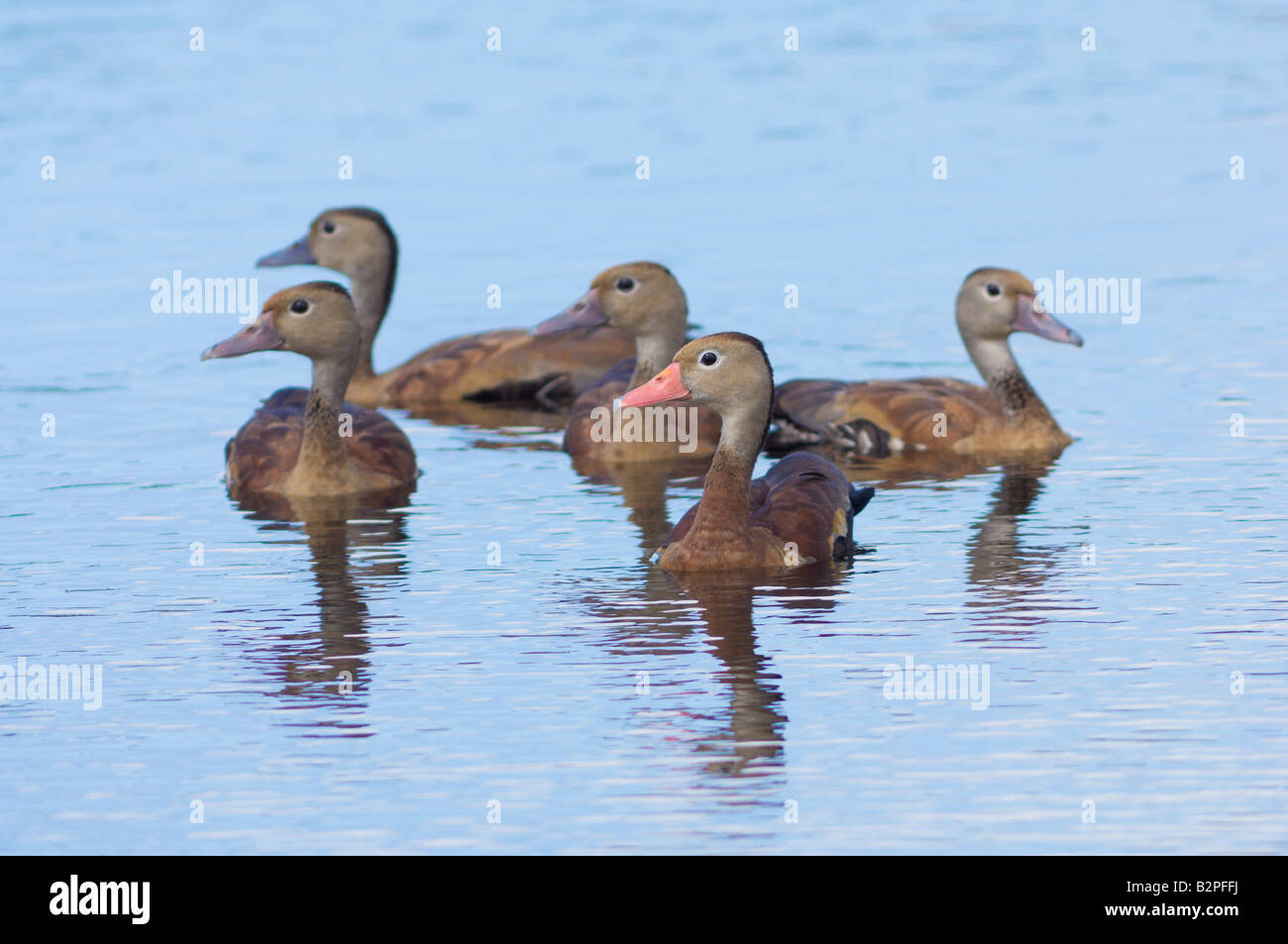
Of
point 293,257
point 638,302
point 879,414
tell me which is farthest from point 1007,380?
point 293,257

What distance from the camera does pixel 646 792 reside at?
1022 centimetres

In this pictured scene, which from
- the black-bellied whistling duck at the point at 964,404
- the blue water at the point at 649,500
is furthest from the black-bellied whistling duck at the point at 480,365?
the black-bellied whistling duck at the point at 964,404

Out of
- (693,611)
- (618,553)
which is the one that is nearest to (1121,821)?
(693,611)

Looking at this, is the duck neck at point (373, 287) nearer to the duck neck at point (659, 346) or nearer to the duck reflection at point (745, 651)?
the duck neck at point (659, 346)

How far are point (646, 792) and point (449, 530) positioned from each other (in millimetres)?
5455

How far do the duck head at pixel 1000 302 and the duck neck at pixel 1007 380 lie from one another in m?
0.07

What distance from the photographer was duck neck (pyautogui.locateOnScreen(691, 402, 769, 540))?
13.9 metres

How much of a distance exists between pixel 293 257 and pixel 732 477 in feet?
27.4

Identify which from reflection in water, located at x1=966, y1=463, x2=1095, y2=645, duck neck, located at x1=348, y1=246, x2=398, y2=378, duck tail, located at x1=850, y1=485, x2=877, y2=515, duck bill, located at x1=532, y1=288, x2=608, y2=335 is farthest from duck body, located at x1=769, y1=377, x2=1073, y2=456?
duck neck, located at x1=348, y1=246, x2=398, y2=378

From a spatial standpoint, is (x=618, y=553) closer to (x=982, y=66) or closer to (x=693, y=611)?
(x=693, y=611)

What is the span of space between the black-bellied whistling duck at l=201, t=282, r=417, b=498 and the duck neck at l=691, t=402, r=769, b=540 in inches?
136

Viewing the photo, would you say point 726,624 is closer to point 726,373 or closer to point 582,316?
point 726,373

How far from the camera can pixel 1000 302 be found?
1833 cm

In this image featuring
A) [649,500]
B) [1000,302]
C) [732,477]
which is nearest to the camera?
[732,477]
